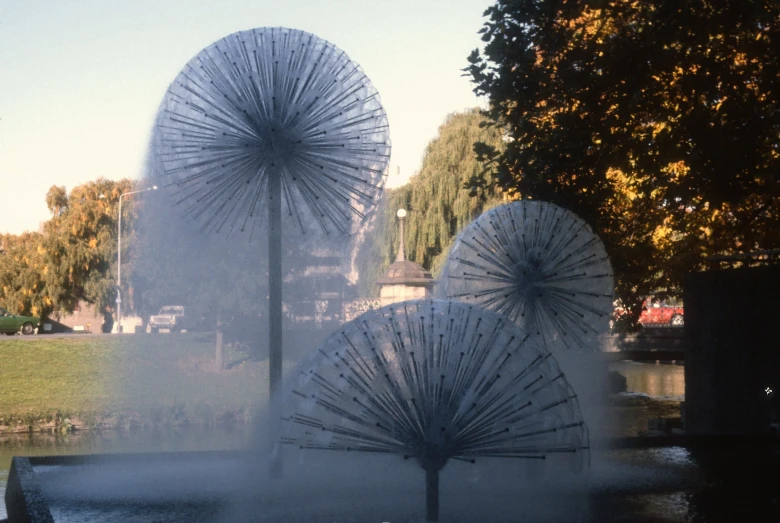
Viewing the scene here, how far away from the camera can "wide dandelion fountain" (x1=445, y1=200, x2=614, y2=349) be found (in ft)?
32.7

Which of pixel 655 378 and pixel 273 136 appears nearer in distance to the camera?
pixel 273 136

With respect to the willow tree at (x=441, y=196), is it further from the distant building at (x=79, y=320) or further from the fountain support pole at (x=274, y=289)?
the fountain support pole at (x=274, y=289)

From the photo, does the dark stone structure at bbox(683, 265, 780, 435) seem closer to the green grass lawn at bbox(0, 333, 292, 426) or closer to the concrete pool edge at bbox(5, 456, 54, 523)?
the concrete pool edge at bbox(5, 456, 54, 523)

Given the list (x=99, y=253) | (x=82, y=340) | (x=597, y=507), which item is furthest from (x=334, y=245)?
(x=99, y=253)

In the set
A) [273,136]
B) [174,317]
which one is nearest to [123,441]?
→ [174,317]

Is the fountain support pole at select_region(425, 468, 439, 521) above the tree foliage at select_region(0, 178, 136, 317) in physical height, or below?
below

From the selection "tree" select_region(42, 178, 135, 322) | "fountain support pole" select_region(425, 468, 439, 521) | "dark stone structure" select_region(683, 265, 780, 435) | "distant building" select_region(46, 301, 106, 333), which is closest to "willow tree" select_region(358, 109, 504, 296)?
"tree" select_region(42, 178, 135, 322)

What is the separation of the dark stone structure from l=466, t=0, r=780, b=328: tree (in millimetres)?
1238

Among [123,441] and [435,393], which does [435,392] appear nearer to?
[435,393]

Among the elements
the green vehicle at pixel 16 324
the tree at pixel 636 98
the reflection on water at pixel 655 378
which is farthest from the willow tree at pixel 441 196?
the tree at pixel 636 98

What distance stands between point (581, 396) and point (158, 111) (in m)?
6.64

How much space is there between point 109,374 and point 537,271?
742 inches

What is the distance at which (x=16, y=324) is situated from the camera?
45.0 metres

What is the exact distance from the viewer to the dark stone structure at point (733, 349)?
12.8m
